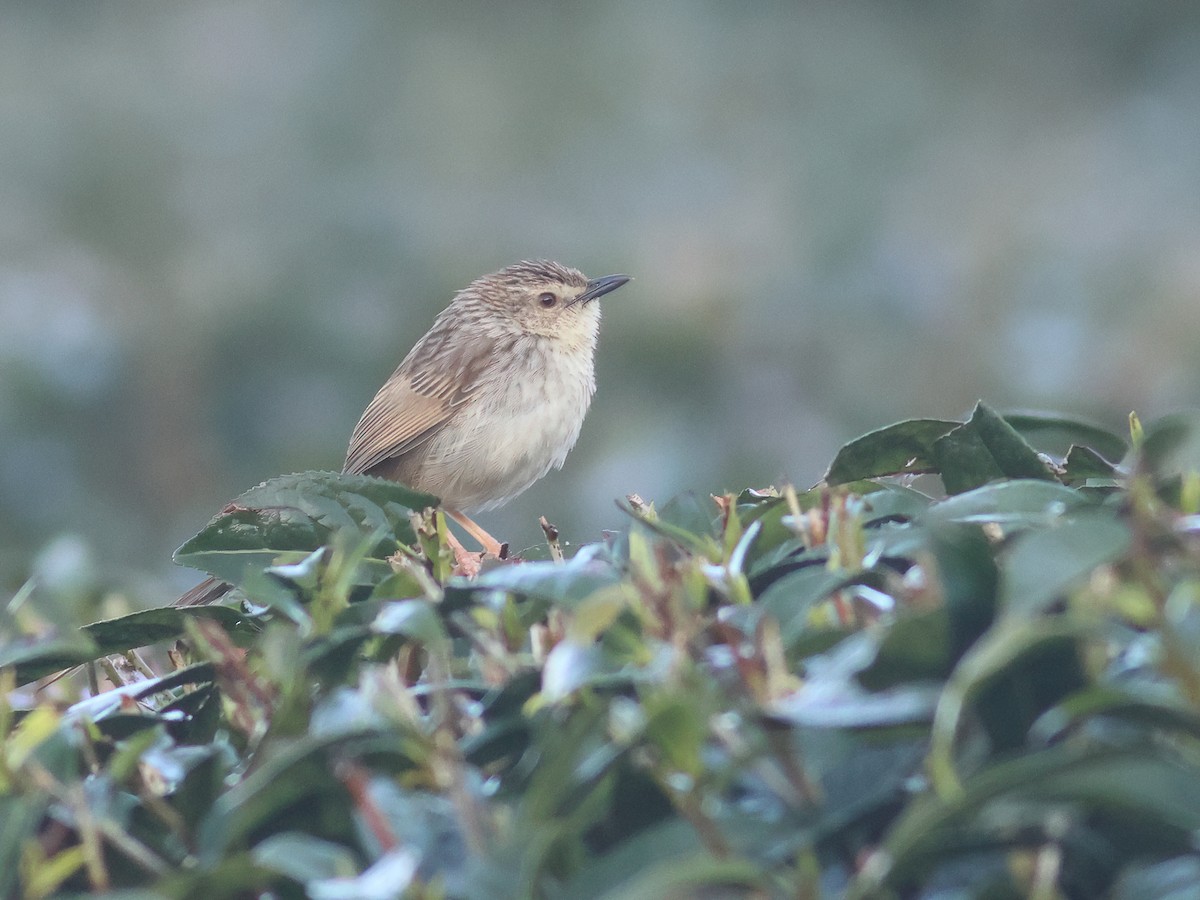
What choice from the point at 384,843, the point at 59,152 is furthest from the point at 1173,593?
the point at 59,152

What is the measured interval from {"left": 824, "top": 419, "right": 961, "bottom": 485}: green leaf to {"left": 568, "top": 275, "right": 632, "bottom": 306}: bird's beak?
3551 mm

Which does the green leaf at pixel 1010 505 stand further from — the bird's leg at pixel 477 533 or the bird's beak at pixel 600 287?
the bird's beak at pixel 600 287

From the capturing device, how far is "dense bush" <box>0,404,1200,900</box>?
3.65 feet

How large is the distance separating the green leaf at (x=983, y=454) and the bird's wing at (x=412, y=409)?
350 cm

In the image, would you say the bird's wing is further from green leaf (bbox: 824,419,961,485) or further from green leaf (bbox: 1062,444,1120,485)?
green leaf (bbox: 1062,444,1120,485)

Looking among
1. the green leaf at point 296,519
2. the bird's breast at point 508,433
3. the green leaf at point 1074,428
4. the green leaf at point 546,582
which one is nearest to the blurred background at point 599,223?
the bird's breast at point 508,433

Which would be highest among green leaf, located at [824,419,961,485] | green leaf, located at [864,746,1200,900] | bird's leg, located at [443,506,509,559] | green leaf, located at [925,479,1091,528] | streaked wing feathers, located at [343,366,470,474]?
streaked wing feathers, located at [343,366,470,474]

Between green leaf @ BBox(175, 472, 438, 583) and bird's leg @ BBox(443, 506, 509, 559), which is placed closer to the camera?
green leaf @ BBox(175, 472, 438, 583)

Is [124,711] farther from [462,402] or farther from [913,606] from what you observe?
[462,402]

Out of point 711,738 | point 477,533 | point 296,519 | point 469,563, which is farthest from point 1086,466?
point 477,533

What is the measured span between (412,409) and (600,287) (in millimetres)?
881

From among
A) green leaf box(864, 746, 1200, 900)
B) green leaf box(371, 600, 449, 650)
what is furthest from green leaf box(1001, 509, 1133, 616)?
green leaf box(371, 600, 449, 650)

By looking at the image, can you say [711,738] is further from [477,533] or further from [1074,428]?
[477,533]

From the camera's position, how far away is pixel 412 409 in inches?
209
